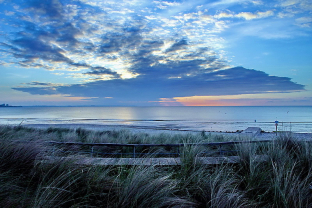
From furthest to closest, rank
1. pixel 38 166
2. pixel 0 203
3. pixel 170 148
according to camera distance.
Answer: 1. pixel 170 148
2. pixel 38 166
3. pixel 0 203

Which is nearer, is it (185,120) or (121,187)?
(121,187)

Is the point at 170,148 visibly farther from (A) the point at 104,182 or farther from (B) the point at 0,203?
(B) the point at 0,203

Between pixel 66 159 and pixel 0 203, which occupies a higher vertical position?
pixel 66 159

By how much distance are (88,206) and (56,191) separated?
19.2 inches

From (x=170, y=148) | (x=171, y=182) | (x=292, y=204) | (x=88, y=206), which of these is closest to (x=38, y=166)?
(x=88, y=206)

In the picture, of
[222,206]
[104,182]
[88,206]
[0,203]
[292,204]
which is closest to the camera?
[0,203]

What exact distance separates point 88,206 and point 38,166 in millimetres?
1545

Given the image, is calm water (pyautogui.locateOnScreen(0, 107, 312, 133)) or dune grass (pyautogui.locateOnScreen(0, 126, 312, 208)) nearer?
dune grass (pyautogui.locateOnScreen(0, 126, 312, 208))

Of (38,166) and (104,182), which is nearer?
(104,182)

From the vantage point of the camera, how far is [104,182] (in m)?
3.14

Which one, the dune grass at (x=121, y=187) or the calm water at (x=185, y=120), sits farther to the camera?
the calm water at (x=185, y=120)

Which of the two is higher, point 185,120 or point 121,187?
point 121,187

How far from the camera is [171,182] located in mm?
2973

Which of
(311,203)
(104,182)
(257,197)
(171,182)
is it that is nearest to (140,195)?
(171,182)
